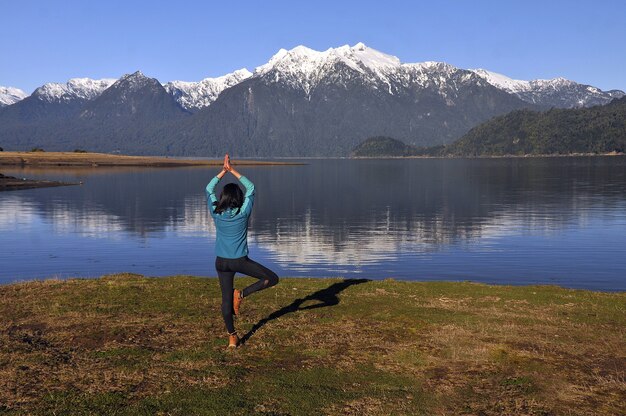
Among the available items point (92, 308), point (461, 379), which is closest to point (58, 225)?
point (92, 308)

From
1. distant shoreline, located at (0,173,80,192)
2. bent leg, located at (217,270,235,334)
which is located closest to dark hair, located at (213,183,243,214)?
bent leg, located at (217,270,235,334)

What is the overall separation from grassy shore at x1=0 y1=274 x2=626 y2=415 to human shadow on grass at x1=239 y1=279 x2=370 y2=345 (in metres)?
0.12

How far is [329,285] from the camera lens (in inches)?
898

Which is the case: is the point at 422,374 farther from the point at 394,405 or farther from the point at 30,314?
the point at 30,314

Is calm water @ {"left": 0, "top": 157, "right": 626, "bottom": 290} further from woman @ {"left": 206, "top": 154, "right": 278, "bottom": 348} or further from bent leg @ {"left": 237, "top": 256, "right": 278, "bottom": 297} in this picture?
woman @ {"left": 206, "top": 154, "right": 278, "bottom": 348}

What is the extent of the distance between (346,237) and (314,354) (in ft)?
134

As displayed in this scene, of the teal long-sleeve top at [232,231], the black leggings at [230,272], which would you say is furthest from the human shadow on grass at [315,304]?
the teal long-sleeve top at [232,231]

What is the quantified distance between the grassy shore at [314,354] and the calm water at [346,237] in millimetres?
16370

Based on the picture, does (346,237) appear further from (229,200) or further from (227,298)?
(229,200)

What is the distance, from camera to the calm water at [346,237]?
→ 3788 centimetres

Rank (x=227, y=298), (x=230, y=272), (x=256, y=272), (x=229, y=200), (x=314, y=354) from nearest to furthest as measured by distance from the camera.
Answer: (x=229, y=200), (x=314, y=354), (x=230, y=272), (x=227, y=298), (x=256, y=272)

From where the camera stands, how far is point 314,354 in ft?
45.1

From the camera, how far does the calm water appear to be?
3788 centimetres

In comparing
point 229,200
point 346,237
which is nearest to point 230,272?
point 229,200
